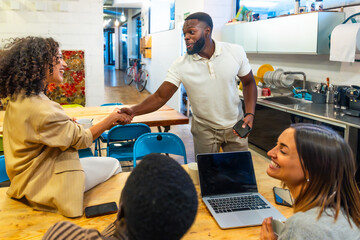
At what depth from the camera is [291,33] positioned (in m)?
3.94

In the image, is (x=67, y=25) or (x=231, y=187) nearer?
(x=231, y=187)

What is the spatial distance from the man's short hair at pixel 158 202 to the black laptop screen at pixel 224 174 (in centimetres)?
105

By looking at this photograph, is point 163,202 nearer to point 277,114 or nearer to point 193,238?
point 193,238

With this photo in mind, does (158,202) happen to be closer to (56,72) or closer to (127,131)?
(56,72)

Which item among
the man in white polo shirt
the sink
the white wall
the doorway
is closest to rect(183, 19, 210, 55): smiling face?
the man in white polo shirt

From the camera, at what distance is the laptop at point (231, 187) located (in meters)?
1.54

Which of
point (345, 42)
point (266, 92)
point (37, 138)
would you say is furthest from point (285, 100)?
point (37, 138)

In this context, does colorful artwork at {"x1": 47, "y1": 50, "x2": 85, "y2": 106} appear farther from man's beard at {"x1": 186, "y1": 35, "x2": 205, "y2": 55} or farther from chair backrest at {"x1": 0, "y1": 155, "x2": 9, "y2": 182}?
man's beard at {"x1": 186, "y1": 35, "x2": 205, "y2": 55}

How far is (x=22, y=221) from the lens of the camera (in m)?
1.45

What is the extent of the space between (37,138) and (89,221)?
1.38 ft

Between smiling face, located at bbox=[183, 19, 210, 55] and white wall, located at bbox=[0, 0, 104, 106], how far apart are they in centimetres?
280

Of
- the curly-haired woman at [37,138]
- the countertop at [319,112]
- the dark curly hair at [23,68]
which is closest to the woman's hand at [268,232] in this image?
the curly-haired woman at [37,138]

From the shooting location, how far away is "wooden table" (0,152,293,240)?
1.36 metres

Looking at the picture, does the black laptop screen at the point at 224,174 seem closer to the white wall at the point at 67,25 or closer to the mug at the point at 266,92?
the mug at the point at 266,92
